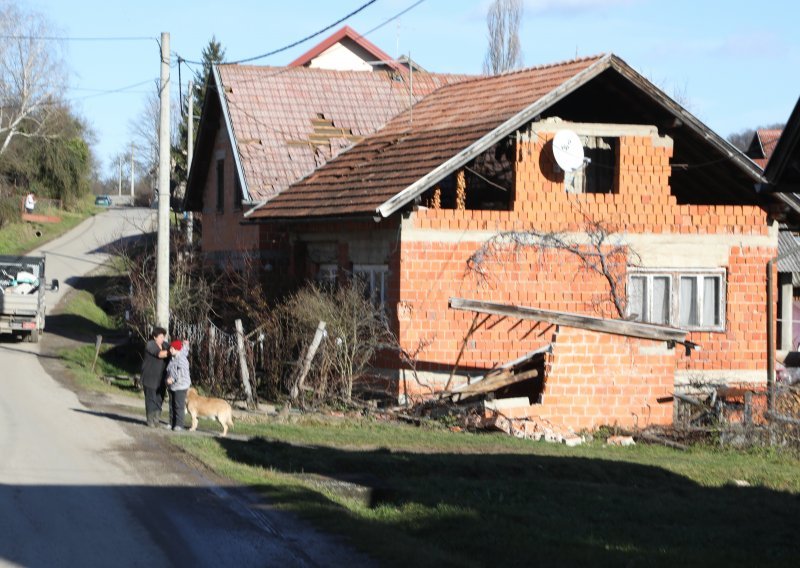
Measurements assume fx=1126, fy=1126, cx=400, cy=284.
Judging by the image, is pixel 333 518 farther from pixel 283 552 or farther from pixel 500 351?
pixel 500 351

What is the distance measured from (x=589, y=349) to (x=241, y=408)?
21.4 feet

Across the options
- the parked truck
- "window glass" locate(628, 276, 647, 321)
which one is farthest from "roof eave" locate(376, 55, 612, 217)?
the parked truck

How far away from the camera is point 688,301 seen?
22703 mm

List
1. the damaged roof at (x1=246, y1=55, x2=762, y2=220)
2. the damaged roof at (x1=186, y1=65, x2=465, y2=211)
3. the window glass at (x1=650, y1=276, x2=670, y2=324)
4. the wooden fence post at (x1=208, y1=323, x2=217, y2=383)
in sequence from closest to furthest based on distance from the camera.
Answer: the damaged roof at (x1=246, y1=55, x2=762, y2=220)
the window glass at (x1=650, y1=276, x2=670, y2=324)
the wooden fence post at (x1=208, y1=323, x2=217, y2=383)
the damaged roof at (x1=186, y1=65, x2=465, y2=211)

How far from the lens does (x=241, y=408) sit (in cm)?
2103

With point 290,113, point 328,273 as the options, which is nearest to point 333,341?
point 328,273

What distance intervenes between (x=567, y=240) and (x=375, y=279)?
3844 millimetres

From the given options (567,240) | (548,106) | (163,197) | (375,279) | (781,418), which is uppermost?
(548,106)

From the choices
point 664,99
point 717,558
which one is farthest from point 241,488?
point 664,99

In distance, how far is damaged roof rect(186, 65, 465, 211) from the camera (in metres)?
27.9

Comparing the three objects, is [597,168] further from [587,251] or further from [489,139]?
[489,139]

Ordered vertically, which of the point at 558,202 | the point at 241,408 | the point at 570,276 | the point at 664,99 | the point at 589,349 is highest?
the point at 664,99

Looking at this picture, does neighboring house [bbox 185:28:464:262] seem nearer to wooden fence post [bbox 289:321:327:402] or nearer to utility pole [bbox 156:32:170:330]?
utility pole [bbox 156:32:170:330]

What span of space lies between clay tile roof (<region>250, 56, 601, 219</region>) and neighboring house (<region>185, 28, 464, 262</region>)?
1436mm
